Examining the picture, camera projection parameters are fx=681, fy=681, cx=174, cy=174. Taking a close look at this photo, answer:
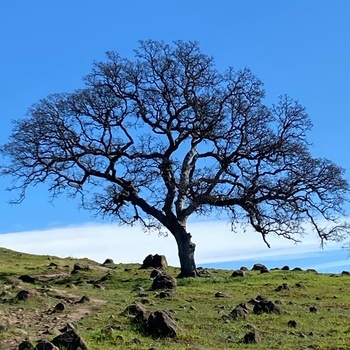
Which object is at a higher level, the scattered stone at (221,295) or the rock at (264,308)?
the scattered stone at (221,295)

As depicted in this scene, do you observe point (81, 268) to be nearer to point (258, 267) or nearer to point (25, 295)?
point (258, 267)

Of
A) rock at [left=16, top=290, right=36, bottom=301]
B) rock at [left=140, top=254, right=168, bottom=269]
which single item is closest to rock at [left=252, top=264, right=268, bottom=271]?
rock at [left=140, top=254, right=168, bottom=269]

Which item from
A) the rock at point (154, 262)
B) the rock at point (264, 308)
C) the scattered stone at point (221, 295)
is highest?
the rock at point (154, 262)

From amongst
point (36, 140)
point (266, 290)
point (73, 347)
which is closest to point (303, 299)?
point (266, 290)

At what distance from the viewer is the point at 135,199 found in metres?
33.0

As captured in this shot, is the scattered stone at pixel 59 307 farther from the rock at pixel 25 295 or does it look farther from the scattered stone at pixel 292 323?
the scattered stone at pixel 292 323

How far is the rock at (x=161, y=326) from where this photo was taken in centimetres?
1336

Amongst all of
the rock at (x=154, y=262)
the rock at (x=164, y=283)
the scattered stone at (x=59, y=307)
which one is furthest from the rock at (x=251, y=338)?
the rock at (x=154, y=262)

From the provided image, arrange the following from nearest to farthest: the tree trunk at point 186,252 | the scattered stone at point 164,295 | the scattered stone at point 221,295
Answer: the scattered stone at point 164,295, the scattered stone at point 221,295, the tree trunk at point 186,252

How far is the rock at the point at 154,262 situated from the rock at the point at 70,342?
24591 millimetres

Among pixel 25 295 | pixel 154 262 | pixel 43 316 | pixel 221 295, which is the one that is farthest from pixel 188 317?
pixel 154 262

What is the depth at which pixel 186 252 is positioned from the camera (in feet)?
104

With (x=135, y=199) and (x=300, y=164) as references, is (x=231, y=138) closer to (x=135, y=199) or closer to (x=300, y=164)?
(x=300, y=164)

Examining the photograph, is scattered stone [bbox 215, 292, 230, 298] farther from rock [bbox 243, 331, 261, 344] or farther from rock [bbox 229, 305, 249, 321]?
rock [bbox 243, 331, 261, 344]
